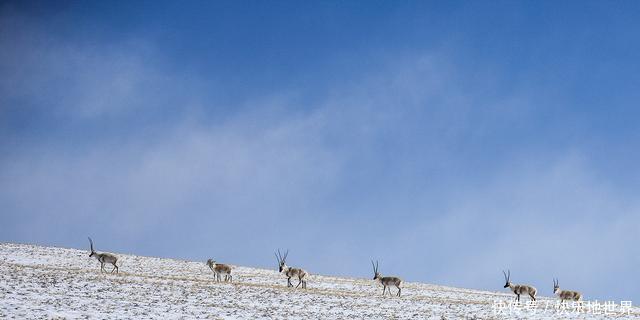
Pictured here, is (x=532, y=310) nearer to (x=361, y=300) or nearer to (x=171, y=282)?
(x=361, y=300)

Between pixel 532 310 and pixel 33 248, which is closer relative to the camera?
pixel 532 310

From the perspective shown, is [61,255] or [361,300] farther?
[61,255]

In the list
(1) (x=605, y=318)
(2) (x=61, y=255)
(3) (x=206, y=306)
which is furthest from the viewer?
(2) (x=61, y=255)

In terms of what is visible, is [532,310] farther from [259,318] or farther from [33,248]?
[33,248]

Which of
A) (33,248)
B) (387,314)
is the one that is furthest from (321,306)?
(33,248)

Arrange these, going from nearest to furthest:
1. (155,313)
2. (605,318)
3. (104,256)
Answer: (155,313)
(605,318)
(104,256)

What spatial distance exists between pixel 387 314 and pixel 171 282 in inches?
539

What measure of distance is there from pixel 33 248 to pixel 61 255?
4.51m

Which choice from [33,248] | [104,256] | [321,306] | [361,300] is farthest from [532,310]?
[33,248]

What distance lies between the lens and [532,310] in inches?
1476

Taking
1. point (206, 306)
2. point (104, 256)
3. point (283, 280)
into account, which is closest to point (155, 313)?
point (206, 306)

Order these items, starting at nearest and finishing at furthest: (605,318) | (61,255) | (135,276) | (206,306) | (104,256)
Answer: (206,306) → (605,318) → (135,276) → (104,256) → (61,255)

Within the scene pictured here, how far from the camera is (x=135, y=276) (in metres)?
41.4

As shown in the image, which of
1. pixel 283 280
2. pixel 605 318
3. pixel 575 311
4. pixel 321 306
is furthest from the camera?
pixel 283 280
